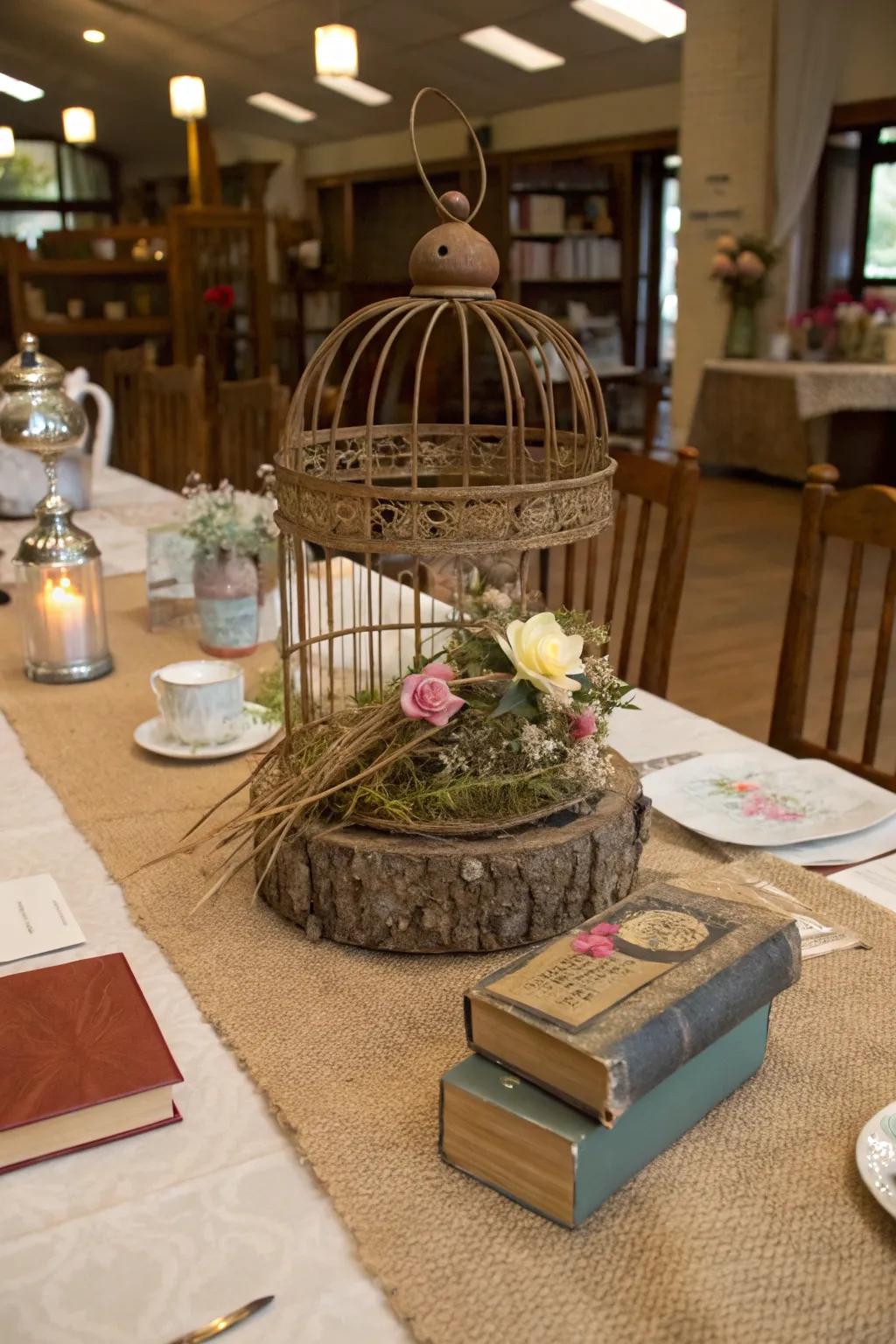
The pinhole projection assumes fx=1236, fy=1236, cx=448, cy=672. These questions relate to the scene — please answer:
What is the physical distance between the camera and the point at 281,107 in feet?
34.2

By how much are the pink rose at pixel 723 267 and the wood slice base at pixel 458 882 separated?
6629 mm

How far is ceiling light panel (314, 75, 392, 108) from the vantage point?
9.35 metres

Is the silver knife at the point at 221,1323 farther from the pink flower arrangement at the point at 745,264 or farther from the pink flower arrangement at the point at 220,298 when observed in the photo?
the pink flower arrangement at the point at 745,264

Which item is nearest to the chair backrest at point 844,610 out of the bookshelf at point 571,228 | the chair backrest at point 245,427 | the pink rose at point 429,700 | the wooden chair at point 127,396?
the pink rose at point 429,700

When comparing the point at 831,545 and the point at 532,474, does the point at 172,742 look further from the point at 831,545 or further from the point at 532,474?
the point at 831,545

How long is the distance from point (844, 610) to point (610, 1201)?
3.54ft

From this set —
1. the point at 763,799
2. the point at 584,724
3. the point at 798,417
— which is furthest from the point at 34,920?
the point at 798,417

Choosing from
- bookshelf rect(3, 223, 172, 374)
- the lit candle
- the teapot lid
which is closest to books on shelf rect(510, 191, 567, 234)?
bookshelf rect(3, 223, 172, 374)

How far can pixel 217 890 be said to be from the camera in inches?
41.8

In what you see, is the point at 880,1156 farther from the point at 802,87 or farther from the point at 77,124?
the point at 77,124

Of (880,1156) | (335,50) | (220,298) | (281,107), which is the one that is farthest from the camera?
(281,107)

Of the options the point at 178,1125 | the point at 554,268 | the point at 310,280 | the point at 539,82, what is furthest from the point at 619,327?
the point at 178,1125

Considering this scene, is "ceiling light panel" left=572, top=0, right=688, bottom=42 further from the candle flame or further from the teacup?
the teacup

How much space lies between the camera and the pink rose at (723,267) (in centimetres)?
700
